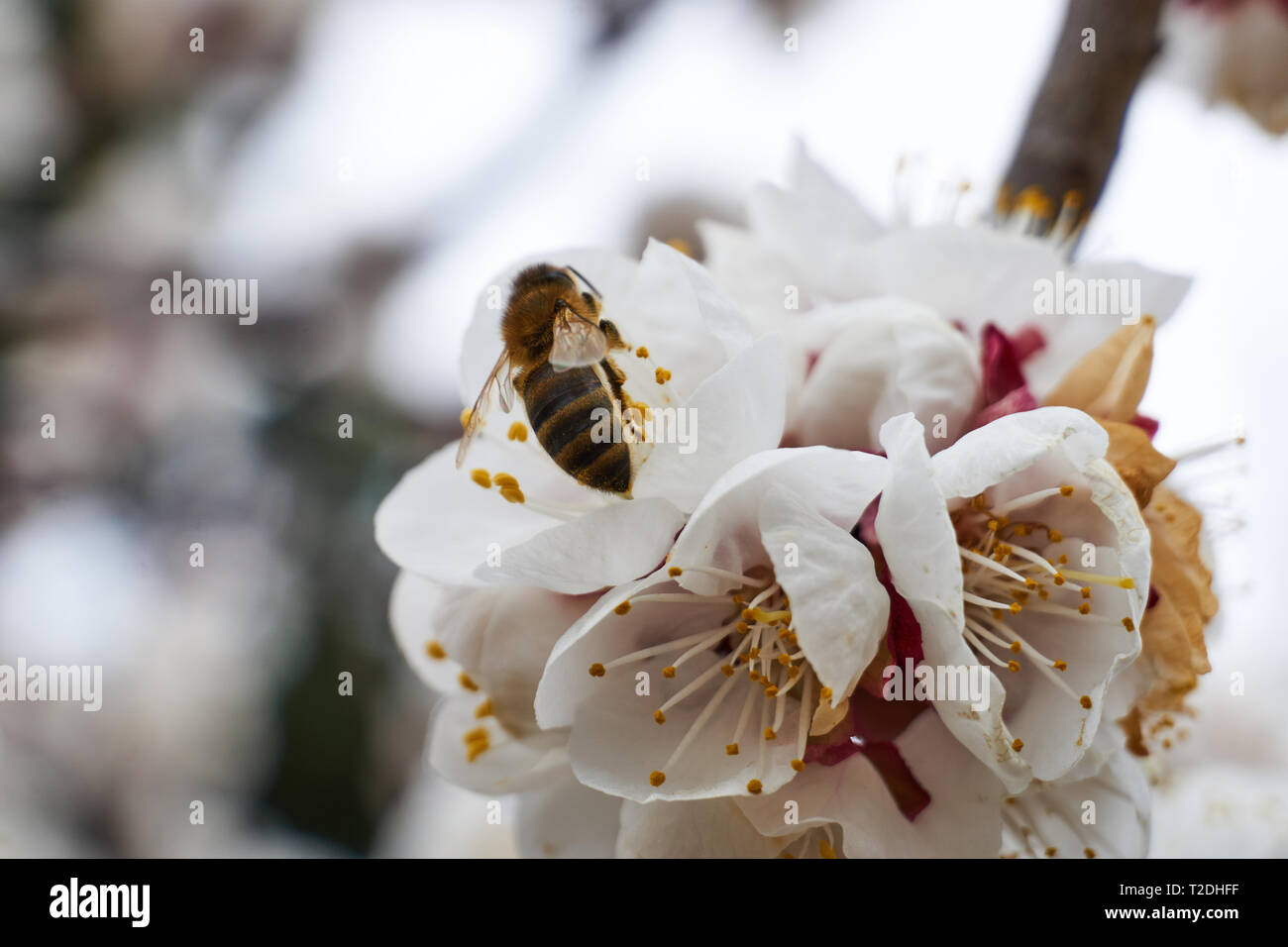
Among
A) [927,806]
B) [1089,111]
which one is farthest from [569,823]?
[1089,111]

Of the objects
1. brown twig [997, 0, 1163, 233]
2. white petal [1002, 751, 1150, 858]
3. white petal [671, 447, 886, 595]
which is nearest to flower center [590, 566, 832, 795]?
white petal [671, 447, 886, 595]

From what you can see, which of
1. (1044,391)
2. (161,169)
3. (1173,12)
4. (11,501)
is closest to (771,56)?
(1173,12)

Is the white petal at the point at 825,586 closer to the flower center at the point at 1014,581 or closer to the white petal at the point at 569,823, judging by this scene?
the flower center at the point at 1014,581

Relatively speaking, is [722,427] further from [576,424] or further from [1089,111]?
[1089,111]

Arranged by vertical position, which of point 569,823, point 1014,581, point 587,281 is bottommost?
point 569,823

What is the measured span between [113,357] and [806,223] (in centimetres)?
85

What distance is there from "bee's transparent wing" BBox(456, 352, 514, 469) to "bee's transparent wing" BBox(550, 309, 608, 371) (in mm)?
28

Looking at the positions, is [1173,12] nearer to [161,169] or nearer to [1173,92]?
[1173,92]

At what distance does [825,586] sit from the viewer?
336 millimetres

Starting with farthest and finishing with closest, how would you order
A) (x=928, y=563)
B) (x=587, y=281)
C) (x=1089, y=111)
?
1. (x=1089, y=111)
2. (x=587, y=281)
3. (x=928, y=563)

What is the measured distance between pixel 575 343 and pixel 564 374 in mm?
14

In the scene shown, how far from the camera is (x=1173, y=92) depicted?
0.74 meters

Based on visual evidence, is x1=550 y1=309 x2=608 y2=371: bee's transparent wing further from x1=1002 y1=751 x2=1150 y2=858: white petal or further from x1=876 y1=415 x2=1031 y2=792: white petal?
x1=1002 y1=751 x2=1150 y2=858: white petal

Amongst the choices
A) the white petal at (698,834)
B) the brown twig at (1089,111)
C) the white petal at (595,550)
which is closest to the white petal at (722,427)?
the white petal at (595,550)
